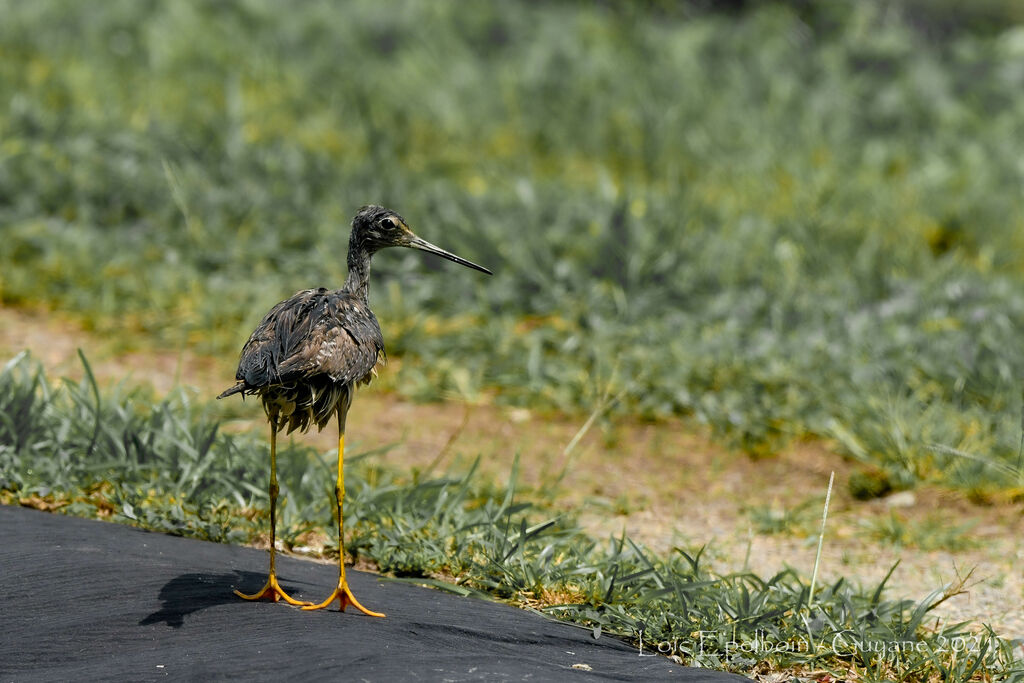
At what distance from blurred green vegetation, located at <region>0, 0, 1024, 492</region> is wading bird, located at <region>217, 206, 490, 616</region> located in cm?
221

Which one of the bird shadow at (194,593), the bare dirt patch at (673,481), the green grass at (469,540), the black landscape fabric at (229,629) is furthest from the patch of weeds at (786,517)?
the bird shadow at (194,593)

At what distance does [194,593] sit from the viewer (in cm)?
352

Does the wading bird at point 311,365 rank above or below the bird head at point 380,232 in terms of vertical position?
below

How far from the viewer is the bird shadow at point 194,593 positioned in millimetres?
3391

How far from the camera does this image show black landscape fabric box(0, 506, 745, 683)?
3.06 metres

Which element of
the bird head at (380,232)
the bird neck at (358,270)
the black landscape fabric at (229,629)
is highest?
the bird head at (380,232)

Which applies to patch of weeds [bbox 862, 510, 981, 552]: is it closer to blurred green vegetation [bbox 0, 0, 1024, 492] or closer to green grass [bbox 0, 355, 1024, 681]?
blurred green vegetation [bbox 0, 0, 1024, 492]

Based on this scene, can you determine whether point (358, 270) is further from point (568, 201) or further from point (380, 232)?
point (568, 201)

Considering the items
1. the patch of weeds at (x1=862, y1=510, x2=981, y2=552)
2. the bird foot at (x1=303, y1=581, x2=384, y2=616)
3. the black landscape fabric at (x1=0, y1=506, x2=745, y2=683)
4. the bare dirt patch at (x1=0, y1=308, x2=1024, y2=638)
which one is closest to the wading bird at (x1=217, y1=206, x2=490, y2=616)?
the bird foot at (x1=303, y1=581, x2=384, y2=616)

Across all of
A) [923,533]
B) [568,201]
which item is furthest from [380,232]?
[568,201]

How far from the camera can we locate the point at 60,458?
174 inches

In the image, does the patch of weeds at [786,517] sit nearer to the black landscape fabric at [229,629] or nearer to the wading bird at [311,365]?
the black landscape fabric at [229,629]

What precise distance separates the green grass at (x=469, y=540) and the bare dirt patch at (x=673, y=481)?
246 millimetres

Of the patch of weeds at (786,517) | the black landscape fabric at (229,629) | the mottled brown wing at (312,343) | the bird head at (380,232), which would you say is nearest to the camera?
the black landscape fabric at (229,629)
